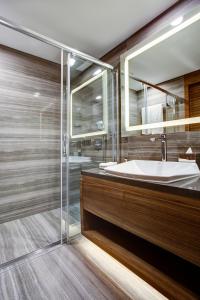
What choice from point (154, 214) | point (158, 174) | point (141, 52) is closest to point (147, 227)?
point (154, 214)

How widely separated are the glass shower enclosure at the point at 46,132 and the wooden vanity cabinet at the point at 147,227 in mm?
441

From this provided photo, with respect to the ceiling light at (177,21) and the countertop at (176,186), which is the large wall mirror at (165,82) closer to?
the ceiling light at (177,21)

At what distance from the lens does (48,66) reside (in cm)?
246

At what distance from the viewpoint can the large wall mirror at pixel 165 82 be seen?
1.44 metres

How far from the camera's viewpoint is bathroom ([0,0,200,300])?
112cm

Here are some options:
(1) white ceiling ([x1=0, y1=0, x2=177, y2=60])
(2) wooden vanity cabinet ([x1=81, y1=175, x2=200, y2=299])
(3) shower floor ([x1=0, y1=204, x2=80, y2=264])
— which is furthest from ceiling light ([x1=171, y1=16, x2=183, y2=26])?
(3) shower floor ([x1=0, y1=204, x2=80, y2=264])

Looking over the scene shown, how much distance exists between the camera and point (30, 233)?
1.92m

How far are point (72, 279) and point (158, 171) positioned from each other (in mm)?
1013

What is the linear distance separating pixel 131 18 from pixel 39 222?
242 cm

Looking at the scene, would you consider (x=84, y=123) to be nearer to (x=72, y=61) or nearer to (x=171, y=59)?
(x=72, y=61)

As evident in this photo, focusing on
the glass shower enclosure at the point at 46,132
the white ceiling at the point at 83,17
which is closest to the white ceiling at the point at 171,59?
the white ceiling at the point at 83,17

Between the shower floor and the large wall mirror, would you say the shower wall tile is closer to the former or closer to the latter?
the shower floor

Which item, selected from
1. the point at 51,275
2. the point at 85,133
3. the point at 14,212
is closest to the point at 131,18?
the point at 85,133

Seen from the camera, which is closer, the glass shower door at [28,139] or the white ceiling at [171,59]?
the white ceiling at [171,59]
